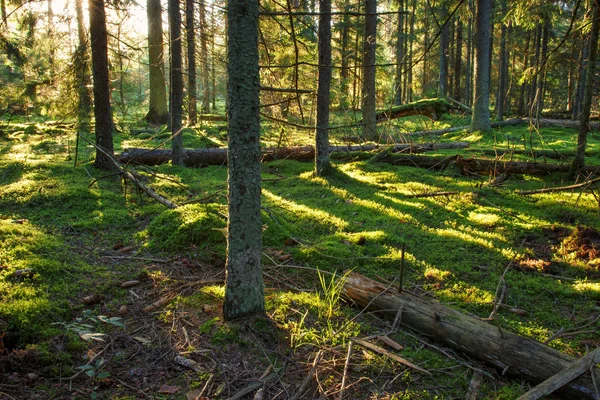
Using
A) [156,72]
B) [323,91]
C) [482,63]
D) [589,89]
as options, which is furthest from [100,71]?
[482,63]

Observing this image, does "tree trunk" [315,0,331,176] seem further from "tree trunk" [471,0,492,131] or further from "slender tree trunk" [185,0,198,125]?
"tree trunk" [471,0,492,131]

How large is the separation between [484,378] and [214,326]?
7.84 ft

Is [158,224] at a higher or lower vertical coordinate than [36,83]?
lower

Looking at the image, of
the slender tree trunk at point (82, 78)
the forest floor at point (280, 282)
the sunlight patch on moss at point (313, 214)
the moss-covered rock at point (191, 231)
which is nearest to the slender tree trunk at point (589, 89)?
the forest floor at point (280, 282)

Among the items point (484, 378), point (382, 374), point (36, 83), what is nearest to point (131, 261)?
point (382, 374)

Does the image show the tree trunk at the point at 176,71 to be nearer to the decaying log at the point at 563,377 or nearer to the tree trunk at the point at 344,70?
the tree trunk at the point at 344,70

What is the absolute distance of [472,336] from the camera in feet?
11.2

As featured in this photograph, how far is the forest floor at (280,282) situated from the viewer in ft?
9.73

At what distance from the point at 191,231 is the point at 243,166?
269cm

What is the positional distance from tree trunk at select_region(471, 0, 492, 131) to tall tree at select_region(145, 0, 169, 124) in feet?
42.7

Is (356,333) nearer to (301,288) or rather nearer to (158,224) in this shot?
(301,288)

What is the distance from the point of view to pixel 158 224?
6.05 meters

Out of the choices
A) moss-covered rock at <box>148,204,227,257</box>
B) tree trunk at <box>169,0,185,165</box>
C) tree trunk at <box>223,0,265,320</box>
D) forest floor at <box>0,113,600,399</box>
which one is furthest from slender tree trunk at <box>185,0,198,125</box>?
tree trunk at <box>223,0,265,320</box>

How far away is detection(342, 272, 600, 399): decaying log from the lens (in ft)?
9.83
